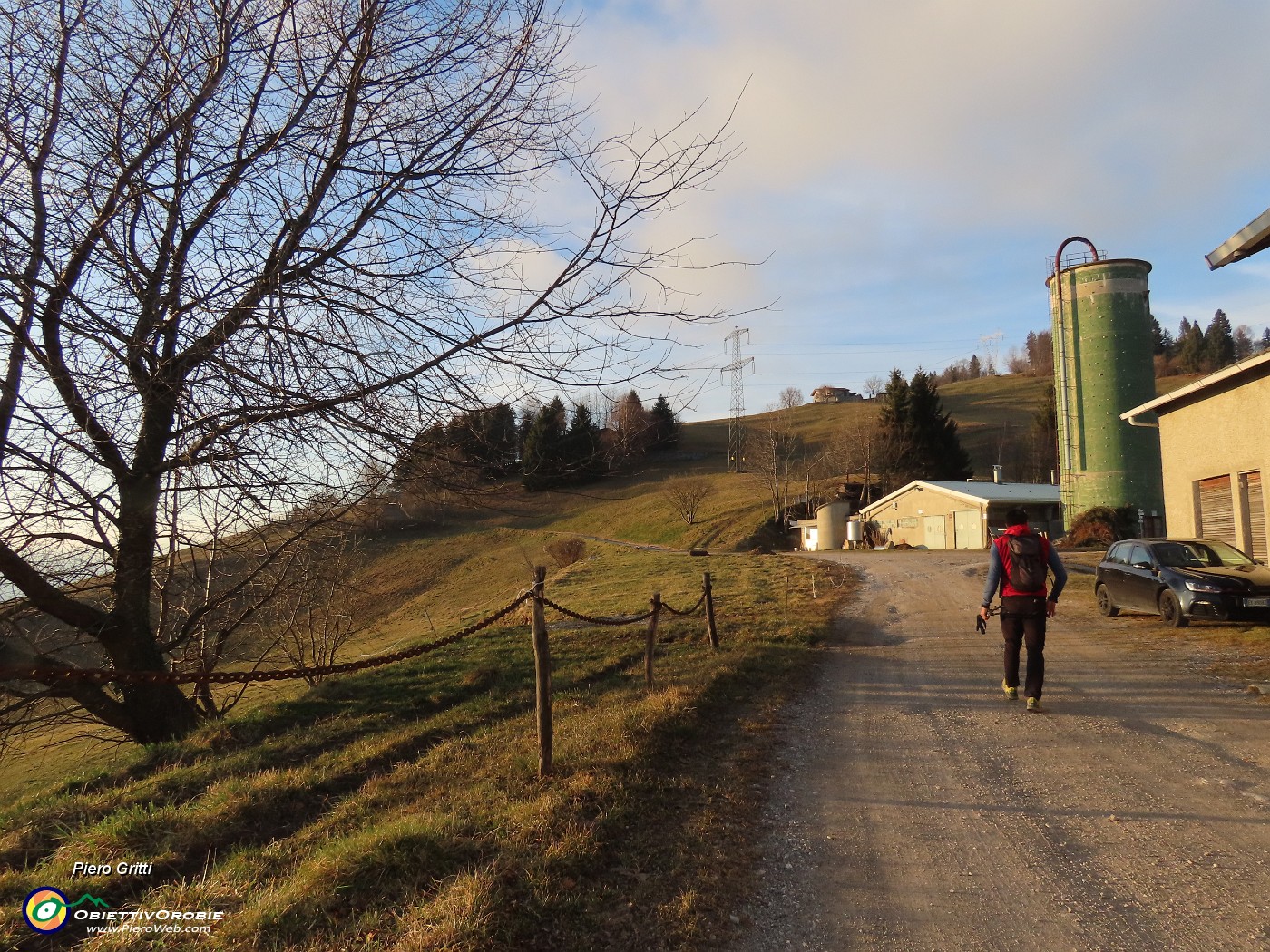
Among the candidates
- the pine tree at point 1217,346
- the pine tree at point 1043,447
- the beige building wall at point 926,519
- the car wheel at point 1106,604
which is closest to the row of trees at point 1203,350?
the pine tree at point 1217,346

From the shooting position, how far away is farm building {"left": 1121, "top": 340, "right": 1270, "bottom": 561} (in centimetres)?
1376

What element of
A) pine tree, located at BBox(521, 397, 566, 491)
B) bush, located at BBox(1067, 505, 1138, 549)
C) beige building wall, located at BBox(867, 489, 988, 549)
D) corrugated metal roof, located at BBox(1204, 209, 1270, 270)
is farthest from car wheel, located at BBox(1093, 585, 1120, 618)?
beige building wall, located at BBox(867, 489, 988, 549)

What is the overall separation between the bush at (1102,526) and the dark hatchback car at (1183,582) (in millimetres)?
21941

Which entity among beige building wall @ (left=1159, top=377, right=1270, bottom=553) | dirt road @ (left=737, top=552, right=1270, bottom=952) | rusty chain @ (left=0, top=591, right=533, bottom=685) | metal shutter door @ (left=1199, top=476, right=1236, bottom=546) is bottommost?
dirt road @ (left=737, top=552, right=1270, bottom=952)

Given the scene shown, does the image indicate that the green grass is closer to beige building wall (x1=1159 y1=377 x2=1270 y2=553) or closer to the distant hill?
beige building wall (x1=1159 y1=377 x2=1270 y2=553)

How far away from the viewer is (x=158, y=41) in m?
4.41

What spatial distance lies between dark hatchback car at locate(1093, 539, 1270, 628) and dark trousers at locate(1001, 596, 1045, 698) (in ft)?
20.2

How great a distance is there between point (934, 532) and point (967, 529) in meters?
2.83

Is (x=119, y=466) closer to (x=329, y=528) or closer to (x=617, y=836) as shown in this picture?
(x=329, y=528)

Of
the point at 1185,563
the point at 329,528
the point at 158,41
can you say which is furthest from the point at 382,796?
the point at 1185,563

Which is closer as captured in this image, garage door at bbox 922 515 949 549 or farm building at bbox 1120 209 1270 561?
farm building at bbox 1120 209 1270 561

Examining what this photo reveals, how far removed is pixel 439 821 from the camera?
13.3ft

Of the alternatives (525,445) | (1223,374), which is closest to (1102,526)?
(1223,374)

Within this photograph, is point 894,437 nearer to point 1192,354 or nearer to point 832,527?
point 832,527
